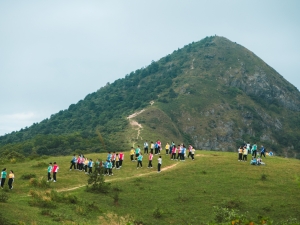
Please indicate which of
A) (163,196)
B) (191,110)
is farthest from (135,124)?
(163,196)

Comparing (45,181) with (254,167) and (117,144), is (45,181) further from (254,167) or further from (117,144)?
(117,144)

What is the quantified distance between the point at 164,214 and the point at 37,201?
951 cm

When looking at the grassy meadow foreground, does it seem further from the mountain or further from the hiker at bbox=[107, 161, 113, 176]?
the mountain

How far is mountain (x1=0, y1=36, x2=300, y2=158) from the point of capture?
11131cm

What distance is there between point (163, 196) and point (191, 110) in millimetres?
104577

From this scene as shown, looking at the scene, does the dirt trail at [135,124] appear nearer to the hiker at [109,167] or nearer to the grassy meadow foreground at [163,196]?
the hiker at [109,167]

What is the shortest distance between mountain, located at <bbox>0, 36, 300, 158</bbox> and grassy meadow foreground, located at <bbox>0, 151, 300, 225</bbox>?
1940 inches

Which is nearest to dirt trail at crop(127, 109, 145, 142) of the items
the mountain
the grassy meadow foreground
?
the mountain

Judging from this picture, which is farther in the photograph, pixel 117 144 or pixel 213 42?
pixel 213 42

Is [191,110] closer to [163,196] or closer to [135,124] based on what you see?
[135,124]

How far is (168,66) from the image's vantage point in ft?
578

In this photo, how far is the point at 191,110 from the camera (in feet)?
436

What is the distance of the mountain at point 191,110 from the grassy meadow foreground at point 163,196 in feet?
162

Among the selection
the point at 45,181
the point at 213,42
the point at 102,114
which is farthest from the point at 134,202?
the point at 213,42
